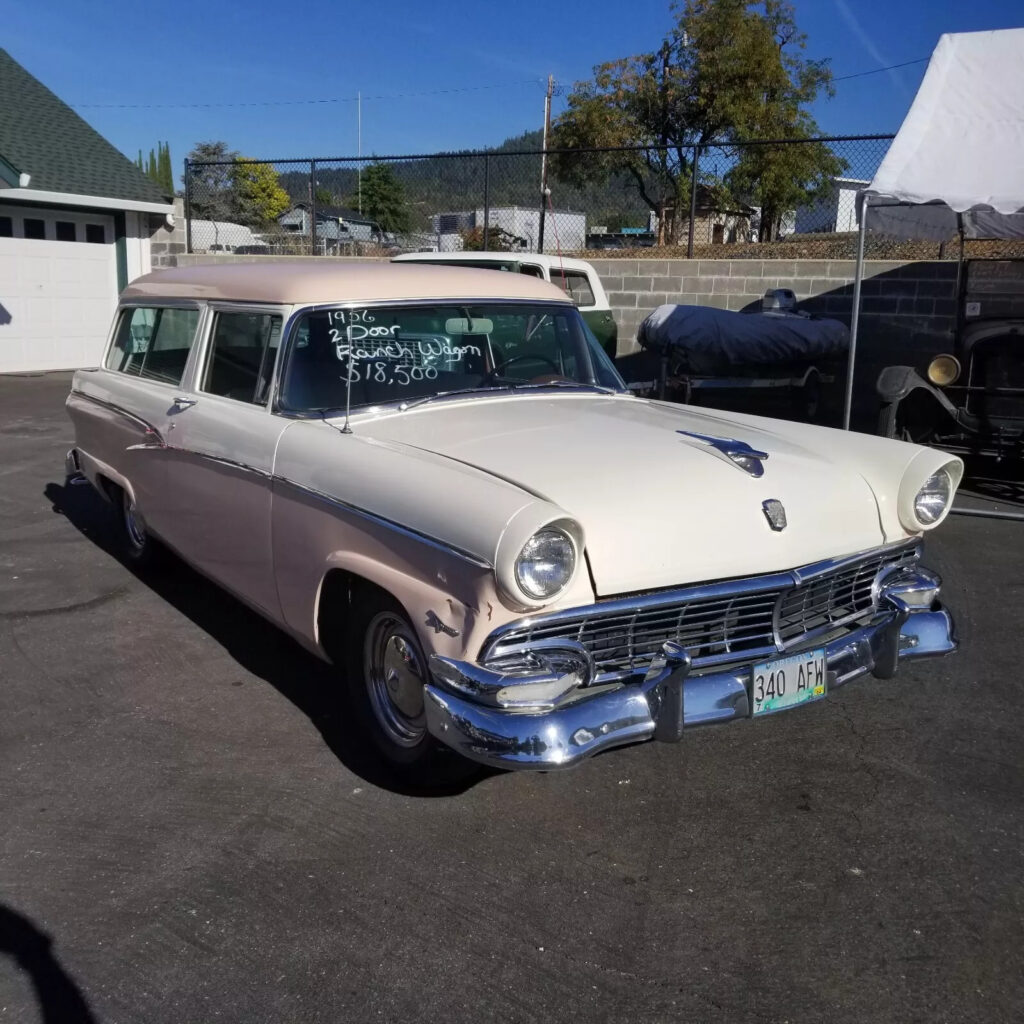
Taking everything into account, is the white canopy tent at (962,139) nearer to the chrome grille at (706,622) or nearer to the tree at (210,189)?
the chrome grille at (706,622)

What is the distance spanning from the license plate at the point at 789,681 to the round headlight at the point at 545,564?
2.36 ft

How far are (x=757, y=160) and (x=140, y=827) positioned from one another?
54.9 feet

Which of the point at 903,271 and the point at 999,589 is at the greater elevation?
the point at 903,271

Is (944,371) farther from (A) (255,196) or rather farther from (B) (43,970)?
(A) (255,196)

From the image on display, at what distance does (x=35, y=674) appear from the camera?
4.67 meters

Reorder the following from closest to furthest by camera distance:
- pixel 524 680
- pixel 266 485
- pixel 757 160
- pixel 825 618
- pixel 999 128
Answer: pixel 524 680
pixel 825 618
pixel 266 485
pixel 999 128
pixel 757 160

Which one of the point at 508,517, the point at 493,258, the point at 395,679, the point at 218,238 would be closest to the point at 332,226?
the point at 218,238

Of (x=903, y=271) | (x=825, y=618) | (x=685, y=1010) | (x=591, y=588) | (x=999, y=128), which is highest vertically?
(x=999, y=128)

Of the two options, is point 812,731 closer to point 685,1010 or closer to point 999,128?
point 685,1010

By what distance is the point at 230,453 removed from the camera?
14.1 feet

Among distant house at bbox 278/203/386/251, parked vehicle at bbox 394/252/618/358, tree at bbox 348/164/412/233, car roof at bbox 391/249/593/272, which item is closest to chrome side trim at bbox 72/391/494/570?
car roof at bbox 391/249/593/272

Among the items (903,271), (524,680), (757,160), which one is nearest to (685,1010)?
(524,680)

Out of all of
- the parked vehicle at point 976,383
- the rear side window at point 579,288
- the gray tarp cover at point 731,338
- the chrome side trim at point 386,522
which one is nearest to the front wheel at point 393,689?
the chrome side trim at point 386,522

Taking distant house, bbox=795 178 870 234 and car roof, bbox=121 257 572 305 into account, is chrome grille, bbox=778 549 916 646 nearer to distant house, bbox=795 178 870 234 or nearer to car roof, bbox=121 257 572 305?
car roof, bbox=121 257 572 305
